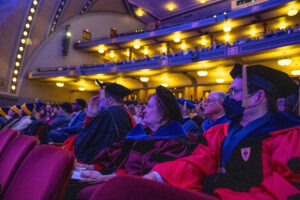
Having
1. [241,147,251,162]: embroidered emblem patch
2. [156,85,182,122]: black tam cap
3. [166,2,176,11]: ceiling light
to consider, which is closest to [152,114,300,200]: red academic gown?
[241,147,251,162]: embroidered emblem patch

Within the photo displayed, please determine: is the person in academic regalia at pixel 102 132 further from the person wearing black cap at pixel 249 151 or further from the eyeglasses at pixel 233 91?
the eyeglasses at pixel 233 91

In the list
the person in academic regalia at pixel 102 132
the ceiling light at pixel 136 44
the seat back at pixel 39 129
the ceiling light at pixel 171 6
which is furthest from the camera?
the ceiling light at pixel 171 6

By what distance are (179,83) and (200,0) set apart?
6.91 metres

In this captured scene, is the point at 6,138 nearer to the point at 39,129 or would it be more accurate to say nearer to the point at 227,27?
the point at 39,129

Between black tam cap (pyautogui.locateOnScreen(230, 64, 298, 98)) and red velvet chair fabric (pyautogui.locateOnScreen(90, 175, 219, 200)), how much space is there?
106 cm

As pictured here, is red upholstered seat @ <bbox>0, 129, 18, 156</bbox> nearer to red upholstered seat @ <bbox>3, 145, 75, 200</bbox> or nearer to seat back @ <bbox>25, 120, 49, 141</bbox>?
red upholstered seat @ <bbox>3, 145, 75, 200</bbox>

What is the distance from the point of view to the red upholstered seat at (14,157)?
1529 millimetres

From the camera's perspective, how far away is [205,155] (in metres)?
1.38

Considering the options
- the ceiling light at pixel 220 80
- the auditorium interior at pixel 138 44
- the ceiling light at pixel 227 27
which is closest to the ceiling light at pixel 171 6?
the auditorium interior at pixel 138 44

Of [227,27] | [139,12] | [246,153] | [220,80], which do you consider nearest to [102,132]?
[246,153]

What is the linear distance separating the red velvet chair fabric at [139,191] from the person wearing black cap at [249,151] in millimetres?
577

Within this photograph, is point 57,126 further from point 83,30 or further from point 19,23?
point 83,30

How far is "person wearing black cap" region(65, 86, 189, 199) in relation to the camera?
1.63 metres

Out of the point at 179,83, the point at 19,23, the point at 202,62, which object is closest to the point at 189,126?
the point at 202,62
